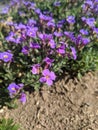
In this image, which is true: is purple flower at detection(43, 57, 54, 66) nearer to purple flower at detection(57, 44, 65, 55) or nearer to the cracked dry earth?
purple flower at detection(57, 44, 65, 55)

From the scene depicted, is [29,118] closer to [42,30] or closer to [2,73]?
[2,73]

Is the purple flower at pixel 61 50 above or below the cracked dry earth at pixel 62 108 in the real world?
above

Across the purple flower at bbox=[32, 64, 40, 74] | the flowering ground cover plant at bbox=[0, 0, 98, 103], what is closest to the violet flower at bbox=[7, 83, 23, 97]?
the flowering ground cover plant at bbox=[0, 0, 98, 103]

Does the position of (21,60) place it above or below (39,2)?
below

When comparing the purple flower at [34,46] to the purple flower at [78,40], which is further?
the purple flower at [78,40]

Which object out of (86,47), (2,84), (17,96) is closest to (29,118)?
(17,96)

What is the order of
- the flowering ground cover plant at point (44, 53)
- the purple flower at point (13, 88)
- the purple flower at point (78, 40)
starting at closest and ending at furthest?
the purple flower at point (13, 88)
the flowering ground cover plant at point (44, 53)
the purple flower at point (78, 40)

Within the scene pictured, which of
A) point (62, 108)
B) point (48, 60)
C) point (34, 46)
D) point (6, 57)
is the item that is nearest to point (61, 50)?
point (48, 60)

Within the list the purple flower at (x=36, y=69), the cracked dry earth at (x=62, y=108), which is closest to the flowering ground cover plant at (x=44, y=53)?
the purple flower at (x=36, y=69)

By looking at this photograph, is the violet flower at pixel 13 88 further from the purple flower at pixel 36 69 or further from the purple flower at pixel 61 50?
the purple flower at pixel 61 50
